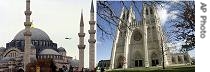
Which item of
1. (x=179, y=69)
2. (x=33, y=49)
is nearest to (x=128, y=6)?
(x=179, y=69)

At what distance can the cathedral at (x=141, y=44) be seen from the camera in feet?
11.0

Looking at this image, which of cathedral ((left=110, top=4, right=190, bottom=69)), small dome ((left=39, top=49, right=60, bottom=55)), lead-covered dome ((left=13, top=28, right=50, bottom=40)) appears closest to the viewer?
cathedral ((left=110, top=4, right=190, bottom=69))

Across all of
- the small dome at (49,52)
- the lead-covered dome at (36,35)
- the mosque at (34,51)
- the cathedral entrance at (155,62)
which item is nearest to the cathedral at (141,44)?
the cathedral entrance at (155,62)

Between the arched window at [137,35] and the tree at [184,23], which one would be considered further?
the arched window at [137,35]

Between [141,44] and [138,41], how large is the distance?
0.51 ft

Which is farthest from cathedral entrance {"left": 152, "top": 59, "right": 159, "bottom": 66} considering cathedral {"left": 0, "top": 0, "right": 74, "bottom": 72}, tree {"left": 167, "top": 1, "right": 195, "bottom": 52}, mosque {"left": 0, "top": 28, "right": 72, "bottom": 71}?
mosque {"left": 0, "top": 28, "right": 72, "bottom": 71}

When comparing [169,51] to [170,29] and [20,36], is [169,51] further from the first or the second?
[20,36]

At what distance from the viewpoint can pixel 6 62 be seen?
94.7 feet

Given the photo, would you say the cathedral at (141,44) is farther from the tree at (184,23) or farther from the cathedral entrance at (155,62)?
the tree at (184,23)

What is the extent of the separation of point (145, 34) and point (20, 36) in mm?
27479

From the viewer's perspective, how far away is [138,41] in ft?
12.9

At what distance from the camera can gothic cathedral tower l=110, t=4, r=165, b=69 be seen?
11.1ft

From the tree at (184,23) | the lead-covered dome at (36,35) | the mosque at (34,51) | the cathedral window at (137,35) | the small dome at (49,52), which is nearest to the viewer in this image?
the tree at (184,23)

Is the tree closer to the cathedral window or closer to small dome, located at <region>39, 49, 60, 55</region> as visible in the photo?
the cathedral window
